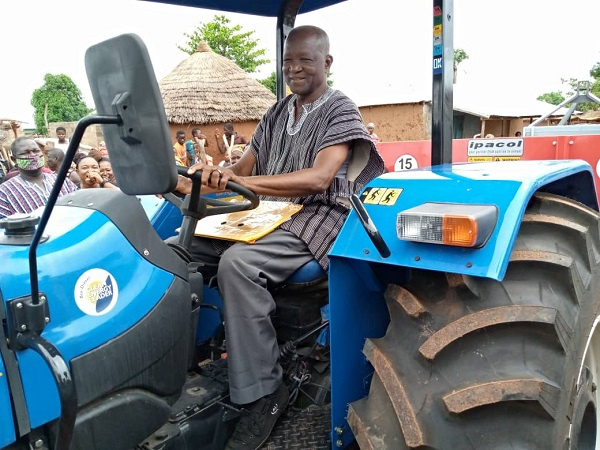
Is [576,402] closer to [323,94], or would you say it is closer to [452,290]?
[452,290]

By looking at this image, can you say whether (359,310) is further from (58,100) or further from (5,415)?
(58,100)

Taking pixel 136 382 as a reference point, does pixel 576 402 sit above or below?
below

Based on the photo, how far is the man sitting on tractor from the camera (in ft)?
6.01

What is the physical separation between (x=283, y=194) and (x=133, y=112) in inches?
39.0

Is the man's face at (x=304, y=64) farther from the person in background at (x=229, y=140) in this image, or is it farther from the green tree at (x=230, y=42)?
the green tree at (x=230, y=42)

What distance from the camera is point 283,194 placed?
2.01 m

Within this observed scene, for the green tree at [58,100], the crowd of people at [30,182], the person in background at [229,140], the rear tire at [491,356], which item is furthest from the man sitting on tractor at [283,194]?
the green tree at [58,100]

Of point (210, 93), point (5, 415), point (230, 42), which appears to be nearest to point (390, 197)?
point (5, 415)

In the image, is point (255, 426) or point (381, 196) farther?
point (255, 426)

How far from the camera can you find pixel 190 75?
18.2 m

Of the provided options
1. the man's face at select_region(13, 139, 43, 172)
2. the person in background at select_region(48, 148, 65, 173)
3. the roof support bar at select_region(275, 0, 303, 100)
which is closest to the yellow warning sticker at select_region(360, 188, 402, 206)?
the roof support bar at select_region(275, 0, 303, 100)

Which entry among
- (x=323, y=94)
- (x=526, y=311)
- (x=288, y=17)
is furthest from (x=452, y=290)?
(x=288, y=17)

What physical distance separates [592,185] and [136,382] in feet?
6.08

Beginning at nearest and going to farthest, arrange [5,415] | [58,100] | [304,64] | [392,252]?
[5,415], [392,252], [304,64], [58,100]
